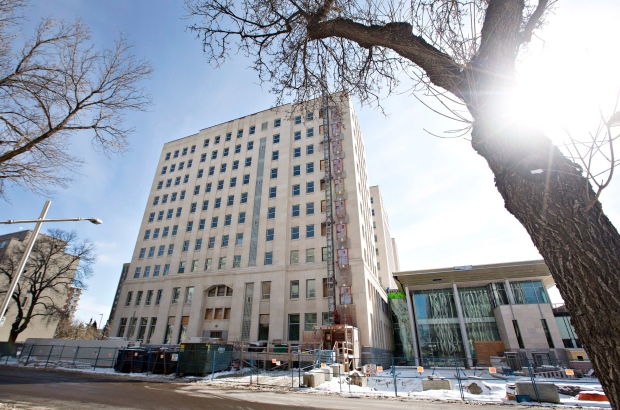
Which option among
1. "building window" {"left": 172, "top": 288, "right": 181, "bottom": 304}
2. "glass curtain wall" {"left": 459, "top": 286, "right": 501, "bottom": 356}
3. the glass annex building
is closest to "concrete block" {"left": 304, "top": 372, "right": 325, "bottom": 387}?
the glass annex building

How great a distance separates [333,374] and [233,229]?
25058 mm

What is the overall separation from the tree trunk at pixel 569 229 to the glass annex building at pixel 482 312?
32.6m

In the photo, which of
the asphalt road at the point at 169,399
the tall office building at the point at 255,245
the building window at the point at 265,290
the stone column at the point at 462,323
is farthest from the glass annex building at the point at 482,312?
the asphalt road at the point at 169,399

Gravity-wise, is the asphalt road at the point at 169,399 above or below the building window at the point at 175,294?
below

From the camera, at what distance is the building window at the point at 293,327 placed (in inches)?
1212

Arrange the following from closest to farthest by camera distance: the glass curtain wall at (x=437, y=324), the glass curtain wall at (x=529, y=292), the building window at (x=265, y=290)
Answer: the glass curtain wall at (x=529, y=292), the glass curtain wall at (x=437, y=324), the building window at (x=265, y=290)

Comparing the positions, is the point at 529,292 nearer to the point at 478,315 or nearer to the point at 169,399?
the point at 478,315

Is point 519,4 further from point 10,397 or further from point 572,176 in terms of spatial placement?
point 10,397

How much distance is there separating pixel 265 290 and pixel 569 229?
110 feet

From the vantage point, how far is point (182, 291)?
3731cm

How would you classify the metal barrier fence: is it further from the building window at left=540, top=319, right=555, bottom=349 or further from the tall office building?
the tall office building

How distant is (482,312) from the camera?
32938mm

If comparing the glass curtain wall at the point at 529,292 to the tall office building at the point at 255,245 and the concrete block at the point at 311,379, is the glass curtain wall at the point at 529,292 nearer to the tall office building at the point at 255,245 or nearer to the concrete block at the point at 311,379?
the tall office building at the point at 255,245

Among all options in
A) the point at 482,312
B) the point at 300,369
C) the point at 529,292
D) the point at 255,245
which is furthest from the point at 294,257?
the point at 529,292
